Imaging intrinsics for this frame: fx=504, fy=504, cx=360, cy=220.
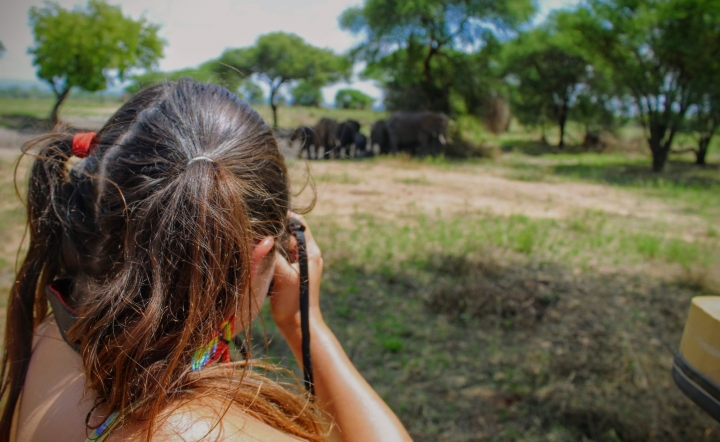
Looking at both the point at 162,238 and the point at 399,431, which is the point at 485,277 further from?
the point at 162,238

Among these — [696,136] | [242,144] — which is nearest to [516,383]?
[242,144]

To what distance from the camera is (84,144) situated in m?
1.10

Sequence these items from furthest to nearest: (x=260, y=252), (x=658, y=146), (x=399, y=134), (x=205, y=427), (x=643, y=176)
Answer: (x=399, y=134), (x=658, y=146), (x=643, y=176), (x=260, y=252), (x=205, y=427)

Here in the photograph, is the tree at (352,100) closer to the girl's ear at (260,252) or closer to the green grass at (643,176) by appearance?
the green grass at (643,176)

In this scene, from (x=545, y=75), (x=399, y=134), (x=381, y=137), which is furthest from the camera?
(x=545, y=75)

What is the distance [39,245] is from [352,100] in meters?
34.1

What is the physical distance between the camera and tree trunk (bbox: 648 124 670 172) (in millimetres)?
11500

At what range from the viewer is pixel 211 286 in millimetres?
818

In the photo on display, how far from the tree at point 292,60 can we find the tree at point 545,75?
256 inches

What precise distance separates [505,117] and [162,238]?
28.5 m

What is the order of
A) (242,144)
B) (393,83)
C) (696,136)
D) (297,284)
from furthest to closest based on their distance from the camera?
(393,83) < (696,136) < (297,284) < (242,144)

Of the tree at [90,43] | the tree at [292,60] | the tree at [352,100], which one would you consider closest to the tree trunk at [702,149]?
the tree at [292,60]

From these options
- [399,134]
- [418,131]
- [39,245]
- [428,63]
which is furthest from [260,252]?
[428,63]

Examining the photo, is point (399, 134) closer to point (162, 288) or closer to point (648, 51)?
point (648, 51)
